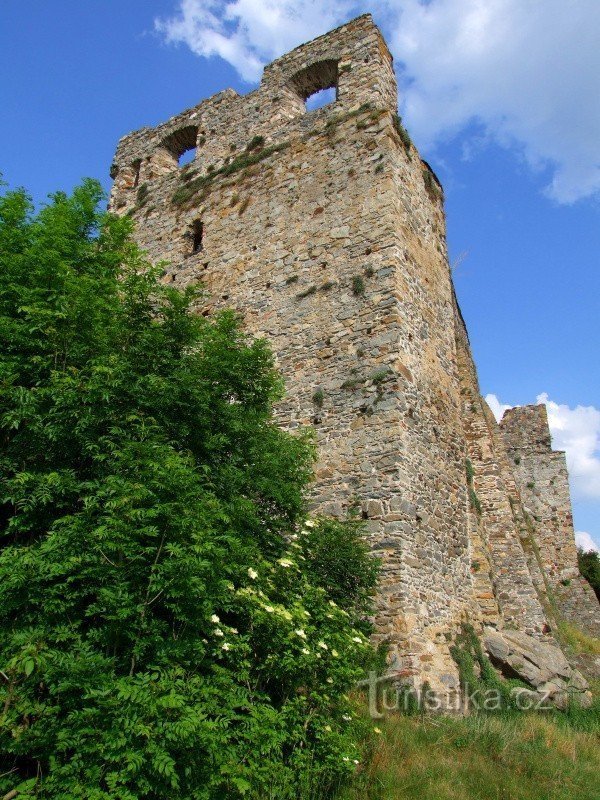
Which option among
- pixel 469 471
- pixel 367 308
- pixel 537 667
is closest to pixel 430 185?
pixel 367 308

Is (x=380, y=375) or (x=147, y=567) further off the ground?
(x=380, y=375)

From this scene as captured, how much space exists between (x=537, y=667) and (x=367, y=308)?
266 inches

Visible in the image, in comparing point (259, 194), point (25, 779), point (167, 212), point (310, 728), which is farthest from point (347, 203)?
point (25, 779)

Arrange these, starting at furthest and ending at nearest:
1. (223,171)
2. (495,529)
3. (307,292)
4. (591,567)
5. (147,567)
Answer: (591,567), (223,171), (495,529), (307,292), (147,567)

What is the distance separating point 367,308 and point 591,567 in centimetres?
2063

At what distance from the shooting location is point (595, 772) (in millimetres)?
7438

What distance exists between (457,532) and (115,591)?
7.38 metres

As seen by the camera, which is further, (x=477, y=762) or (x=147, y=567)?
(x=477, y=762)

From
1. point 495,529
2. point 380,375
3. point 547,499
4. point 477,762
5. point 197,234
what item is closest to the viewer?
point 477,762

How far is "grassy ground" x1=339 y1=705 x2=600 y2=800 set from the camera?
244 inches

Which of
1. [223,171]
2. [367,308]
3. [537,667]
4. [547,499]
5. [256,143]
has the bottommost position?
[537,667]

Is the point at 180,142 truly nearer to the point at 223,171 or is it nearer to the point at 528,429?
the point at 223,171

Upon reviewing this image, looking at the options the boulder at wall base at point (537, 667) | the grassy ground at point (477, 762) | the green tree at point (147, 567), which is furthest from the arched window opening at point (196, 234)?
the grassy ground at point (477, 762)

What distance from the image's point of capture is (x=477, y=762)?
693cm
